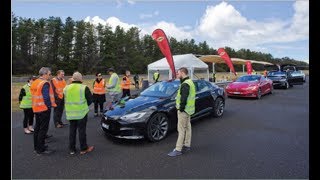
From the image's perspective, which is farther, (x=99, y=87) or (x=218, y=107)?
(x=99, y=87)

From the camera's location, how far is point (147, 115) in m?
5.57

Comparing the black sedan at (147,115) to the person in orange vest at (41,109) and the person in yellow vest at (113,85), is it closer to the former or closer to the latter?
the person in orange vest at (41,109)

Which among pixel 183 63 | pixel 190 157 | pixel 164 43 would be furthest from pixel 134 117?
pixel 183 63

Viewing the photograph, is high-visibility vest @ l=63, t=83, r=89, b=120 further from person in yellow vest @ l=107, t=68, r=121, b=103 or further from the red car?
the red car

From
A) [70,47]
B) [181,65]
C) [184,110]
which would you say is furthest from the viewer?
[70,47]

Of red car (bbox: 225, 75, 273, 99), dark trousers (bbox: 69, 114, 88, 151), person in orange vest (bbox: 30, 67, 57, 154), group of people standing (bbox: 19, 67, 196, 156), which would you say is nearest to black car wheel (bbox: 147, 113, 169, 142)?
group of people standing (bbox: 19, 67, 196, 156)

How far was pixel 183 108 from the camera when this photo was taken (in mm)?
4844

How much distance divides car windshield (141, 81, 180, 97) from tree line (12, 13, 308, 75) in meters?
52.6

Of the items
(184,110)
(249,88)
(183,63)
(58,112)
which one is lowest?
→ (58,112)

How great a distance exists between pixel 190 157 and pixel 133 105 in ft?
6.43

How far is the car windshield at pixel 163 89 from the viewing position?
263 inches

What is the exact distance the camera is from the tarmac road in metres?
4.05

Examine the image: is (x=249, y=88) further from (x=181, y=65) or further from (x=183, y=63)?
(x=183, y=63)

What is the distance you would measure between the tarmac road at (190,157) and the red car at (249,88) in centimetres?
557
